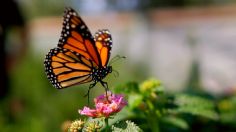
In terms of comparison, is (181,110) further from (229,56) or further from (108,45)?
(229,56)

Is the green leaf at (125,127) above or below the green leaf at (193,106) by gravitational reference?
below

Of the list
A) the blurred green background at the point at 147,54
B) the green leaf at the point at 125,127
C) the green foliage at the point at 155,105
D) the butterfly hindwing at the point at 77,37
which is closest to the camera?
the green leaf at the point at 125,127

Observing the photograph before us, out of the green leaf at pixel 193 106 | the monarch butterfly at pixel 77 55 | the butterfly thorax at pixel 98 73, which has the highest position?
the monarch butterfly at pixel 77 55

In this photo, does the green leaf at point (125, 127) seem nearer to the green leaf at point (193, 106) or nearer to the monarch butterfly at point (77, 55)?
the monarch butterfly at point (77, 55)

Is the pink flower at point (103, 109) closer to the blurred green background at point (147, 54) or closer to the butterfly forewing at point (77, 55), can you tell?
the butterfly forewing at point (77, 55)

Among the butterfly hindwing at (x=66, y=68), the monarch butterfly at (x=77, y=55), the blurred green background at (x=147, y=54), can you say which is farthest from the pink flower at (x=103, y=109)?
the blurred green background at (x=147, y=54)

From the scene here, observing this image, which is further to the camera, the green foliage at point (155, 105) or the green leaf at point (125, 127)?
the green foliage at point (155, 105)

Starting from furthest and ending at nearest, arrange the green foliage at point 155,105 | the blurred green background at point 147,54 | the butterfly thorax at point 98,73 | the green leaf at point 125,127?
the blurred green background at point 147,54 → the green foliage at point 155,105 → the butterfly thorax at point 98,73 → the green leaf at point 125,127
